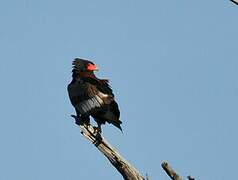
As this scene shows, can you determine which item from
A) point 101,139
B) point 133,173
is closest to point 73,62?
point 101,139

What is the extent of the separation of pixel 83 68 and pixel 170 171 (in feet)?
20.9

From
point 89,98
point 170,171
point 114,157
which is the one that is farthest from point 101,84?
point 170,171

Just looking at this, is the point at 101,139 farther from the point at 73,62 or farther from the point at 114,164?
the point at 73,62

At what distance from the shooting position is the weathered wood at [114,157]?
29.4ft

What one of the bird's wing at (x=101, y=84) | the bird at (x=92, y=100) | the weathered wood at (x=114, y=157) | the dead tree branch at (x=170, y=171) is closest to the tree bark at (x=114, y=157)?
the weathered wood at (x=114, y=157)

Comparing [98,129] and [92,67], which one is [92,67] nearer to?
[92,67]

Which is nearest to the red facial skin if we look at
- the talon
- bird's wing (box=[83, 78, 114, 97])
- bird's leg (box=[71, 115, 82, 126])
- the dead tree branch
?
bird's wing (box=[83, 78, 114, 97])

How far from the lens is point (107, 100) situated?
12305mm

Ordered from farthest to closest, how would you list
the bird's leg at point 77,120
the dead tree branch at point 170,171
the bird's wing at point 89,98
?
the bird's wing at point 89,98 → the bird's leg at point 77,120 → the dead tree branch at point 170,171

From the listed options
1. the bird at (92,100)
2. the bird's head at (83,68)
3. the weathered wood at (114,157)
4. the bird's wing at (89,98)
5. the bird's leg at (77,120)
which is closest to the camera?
the weathered wood at (114,157)

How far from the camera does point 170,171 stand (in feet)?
25.3

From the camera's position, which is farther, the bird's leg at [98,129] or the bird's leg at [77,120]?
the bird's leg at [77,120]

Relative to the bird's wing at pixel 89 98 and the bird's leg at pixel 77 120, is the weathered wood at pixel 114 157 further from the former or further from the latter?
the bird's wing at pixel 89 98

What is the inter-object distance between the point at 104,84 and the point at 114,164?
3.59 m
